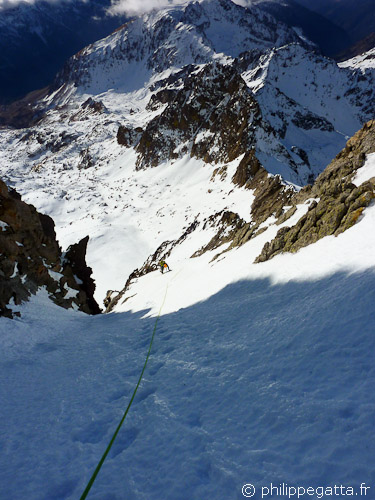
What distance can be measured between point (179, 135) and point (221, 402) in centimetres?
7049

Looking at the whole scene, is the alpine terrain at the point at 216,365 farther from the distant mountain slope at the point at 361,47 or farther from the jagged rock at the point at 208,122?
the distant mountain slope at the point at 361,47

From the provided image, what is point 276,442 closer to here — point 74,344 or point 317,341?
point 317,341

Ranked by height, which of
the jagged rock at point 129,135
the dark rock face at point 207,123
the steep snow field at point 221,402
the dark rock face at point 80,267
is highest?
the jagged rock at point 129,135

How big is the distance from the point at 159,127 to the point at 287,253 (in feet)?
234

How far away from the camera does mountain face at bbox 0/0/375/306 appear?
3678 cm

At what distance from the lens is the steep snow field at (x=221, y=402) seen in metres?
2.74

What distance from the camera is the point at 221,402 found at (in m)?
3.75

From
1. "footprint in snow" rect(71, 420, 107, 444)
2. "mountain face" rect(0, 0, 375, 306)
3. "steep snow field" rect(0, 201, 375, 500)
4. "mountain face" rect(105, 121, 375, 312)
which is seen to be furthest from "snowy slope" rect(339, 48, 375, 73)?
"footprint in snow" rect(71, 420, 107, 444)

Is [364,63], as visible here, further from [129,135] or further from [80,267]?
[80,267]

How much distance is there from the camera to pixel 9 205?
1387 cm

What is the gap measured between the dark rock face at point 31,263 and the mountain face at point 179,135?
31.6ft

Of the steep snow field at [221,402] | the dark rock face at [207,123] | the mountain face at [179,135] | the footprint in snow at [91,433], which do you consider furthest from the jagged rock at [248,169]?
the footprint in snow at [91,433]

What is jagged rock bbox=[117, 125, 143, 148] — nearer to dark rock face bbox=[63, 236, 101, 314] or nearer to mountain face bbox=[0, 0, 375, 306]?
mountain face bbox=[0, 0, 375, 306]

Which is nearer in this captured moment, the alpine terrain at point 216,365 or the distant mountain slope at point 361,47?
the alpine terrain at point 216,365
